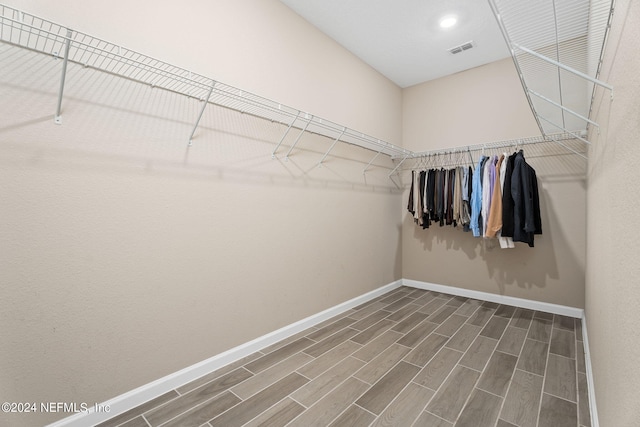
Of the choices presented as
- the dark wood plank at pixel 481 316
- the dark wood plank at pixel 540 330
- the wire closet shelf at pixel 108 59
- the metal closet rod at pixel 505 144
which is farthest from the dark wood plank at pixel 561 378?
the wire closet shelf at pixel 108 59

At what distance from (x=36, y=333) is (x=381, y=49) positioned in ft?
11.3

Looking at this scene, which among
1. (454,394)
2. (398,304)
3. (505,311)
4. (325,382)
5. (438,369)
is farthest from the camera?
(398,304)

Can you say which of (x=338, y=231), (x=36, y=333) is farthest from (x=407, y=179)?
(x=36, y=333)

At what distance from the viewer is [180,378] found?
1.66m

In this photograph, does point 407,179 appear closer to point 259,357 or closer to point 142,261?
point 259,357

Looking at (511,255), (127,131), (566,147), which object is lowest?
(511,255)

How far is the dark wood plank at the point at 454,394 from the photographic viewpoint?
1.46m

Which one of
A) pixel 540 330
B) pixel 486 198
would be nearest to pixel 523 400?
pixel 540 330

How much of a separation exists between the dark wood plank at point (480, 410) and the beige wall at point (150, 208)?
4.48 ft

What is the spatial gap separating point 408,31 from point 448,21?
0.35 metres

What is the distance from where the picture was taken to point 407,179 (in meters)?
3.87

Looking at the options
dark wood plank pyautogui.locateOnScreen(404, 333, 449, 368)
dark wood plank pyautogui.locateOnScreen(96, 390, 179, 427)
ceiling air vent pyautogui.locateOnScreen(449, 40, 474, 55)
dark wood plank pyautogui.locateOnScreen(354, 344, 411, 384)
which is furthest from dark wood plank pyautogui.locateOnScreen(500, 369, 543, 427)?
ceiling air vent pyautogui.locateOnScreen(449, 40, 474, 55)

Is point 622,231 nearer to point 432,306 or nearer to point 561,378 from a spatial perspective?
point 561,378

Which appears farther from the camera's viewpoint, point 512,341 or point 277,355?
point 512,341
